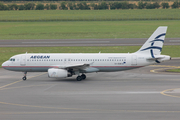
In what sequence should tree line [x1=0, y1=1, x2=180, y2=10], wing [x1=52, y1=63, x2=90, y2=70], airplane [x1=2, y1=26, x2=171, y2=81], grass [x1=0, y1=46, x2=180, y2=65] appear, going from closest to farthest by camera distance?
wing [x1=52, y1=63, x2=90, y2=70] → airplane [x1=2, y1=26, x2=171, y2=81] → grass [x1=0, y1=46, x2=180, y2=65] → tree line [x1=0, y1=1, x2=180, y2=10]

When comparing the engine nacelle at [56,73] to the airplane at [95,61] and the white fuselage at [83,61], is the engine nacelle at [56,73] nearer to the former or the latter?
the airplane at [95,61]

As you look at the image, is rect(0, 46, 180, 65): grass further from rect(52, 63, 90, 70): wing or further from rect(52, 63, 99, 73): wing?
rect(52, 63, 90, 70): wing

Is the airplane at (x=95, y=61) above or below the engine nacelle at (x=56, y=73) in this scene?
above

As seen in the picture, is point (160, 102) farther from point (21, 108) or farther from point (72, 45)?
point (72, 45)

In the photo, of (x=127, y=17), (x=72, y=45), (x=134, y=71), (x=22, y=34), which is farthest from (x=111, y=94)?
(x=127, y=17)

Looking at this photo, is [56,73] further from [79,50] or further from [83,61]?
[79,50]

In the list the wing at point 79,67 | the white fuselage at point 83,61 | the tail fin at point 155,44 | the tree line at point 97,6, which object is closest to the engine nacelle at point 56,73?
the wing at point 79,67

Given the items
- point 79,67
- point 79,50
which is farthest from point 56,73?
point 79,50

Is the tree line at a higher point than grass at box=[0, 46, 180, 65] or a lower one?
higher

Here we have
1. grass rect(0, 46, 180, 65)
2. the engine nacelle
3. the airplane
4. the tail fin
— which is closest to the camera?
the engine nacelle

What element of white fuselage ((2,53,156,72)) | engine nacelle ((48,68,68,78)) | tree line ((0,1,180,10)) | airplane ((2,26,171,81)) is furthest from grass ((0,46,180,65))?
tree line ((0,1,180,10))

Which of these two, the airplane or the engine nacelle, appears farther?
the airplane

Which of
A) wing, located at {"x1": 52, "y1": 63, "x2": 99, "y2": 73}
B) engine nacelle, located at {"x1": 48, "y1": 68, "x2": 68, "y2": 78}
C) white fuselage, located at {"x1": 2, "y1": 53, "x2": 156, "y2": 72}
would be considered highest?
white fuselage, located at {"x1": 2, "y1": 53, "x2": 156, "y2": 72}

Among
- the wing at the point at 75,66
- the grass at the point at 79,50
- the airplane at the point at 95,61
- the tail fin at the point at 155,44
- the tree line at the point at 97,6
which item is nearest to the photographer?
the wing at the point at 75,66
